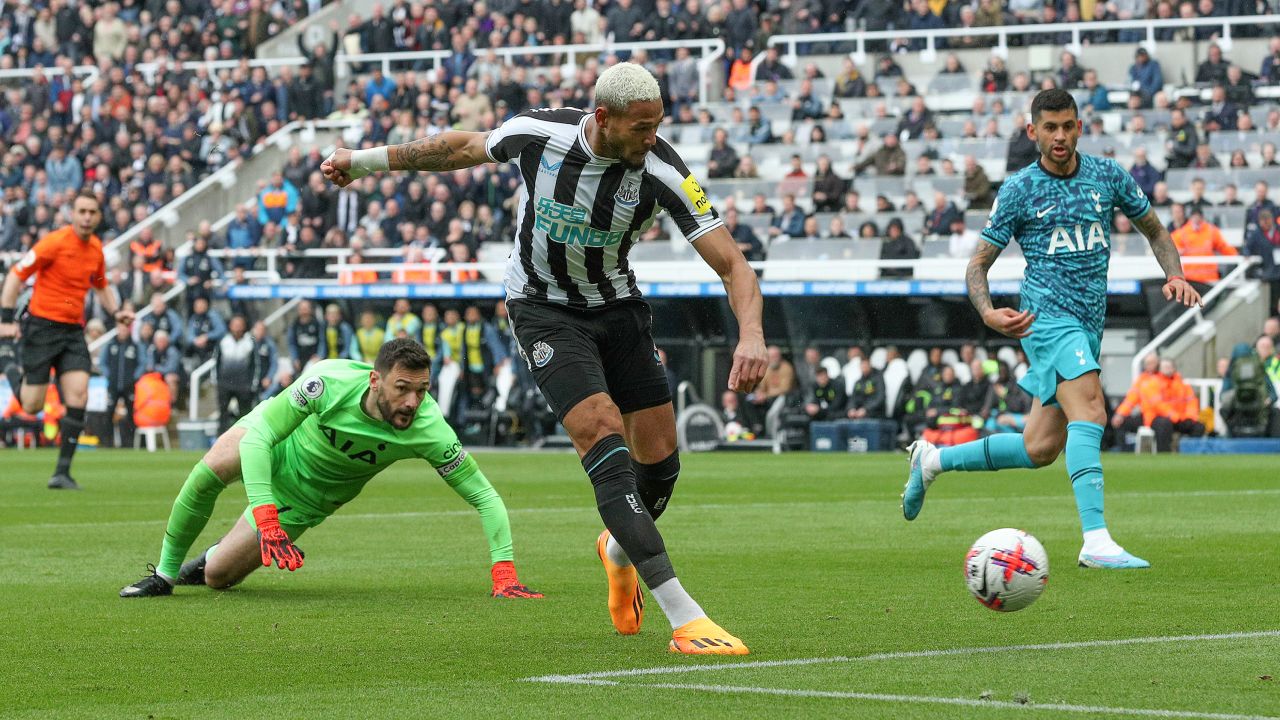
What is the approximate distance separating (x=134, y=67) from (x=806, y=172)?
15.9 meters

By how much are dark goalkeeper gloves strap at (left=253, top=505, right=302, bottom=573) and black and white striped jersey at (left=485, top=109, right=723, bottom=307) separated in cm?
125

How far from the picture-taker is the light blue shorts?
9.73 m

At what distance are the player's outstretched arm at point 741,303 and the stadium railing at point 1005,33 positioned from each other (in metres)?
24.8

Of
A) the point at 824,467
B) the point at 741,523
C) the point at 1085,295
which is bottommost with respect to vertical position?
the point at 824,467

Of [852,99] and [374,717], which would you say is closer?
[374,717]

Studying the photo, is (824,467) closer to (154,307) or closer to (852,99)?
(852,99)

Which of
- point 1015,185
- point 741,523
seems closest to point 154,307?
point 741,523

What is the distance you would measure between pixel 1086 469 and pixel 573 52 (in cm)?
2649

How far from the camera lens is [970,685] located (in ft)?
18.6

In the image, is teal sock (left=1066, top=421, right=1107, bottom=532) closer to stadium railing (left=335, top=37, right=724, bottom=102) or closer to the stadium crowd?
the stadium crowd

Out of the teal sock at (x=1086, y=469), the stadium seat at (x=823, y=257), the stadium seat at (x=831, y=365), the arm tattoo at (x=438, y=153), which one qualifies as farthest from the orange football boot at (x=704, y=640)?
the stadium seat at (x=831, y=365)

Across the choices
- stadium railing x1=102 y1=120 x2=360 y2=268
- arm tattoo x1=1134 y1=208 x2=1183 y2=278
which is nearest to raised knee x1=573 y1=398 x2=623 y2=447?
arm tattoo x1=1134 y1=208 x2=1183 y2=278

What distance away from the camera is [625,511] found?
6641 millimetres

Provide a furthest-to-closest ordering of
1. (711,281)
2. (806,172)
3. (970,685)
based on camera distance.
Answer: (806,172) < (711,281) < (970,685)
